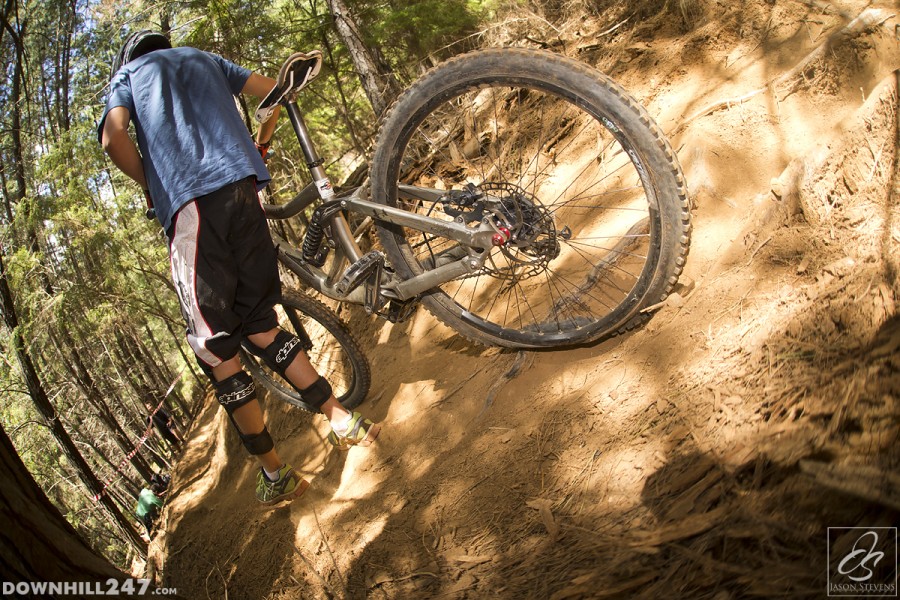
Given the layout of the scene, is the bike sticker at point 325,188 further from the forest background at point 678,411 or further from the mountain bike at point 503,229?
→ the forest background at point 678,411

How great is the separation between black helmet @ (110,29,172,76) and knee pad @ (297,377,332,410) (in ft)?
6.37

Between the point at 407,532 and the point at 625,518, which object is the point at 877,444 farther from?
the point at 407,532

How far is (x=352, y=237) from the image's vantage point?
2.99 meters

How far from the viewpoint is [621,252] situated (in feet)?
9.50

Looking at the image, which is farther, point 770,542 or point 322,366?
point 322,366

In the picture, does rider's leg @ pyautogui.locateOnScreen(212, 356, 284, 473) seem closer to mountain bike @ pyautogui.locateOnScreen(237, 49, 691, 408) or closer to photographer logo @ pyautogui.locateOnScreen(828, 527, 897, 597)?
mountain bike @ pyautogui.locateOnScreen(237, 49, 691, 408)

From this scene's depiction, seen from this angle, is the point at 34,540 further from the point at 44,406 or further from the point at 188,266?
the point at 44,406

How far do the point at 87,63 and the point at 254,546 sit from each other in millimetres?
10555

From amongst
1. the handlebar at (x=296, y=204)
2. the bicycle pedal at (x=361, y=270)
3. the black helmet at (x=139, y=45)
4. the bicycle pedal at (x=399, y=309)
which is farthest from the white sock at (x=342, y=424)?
the black helmet at (x=139, y=45)

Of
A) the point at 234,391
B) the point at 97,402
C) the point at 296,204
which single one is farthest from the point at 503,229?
the point at 97,402

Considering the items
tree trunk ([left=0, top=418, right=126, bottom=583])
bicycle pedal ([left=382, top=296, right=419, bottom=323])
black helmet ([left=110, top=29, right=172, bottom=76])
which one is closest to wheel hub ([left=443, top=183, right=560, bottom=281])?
bicycle pedal ([left=382, top=296, right=419, bottom=323])

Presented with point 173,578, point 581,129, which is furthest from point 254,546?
point 581,129

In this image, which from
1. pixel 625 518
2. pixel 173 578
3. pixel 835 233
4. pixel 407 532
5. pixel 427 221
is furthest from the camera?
pixel 173 578

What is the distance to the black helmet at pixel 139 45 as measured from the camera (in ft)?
8.32
